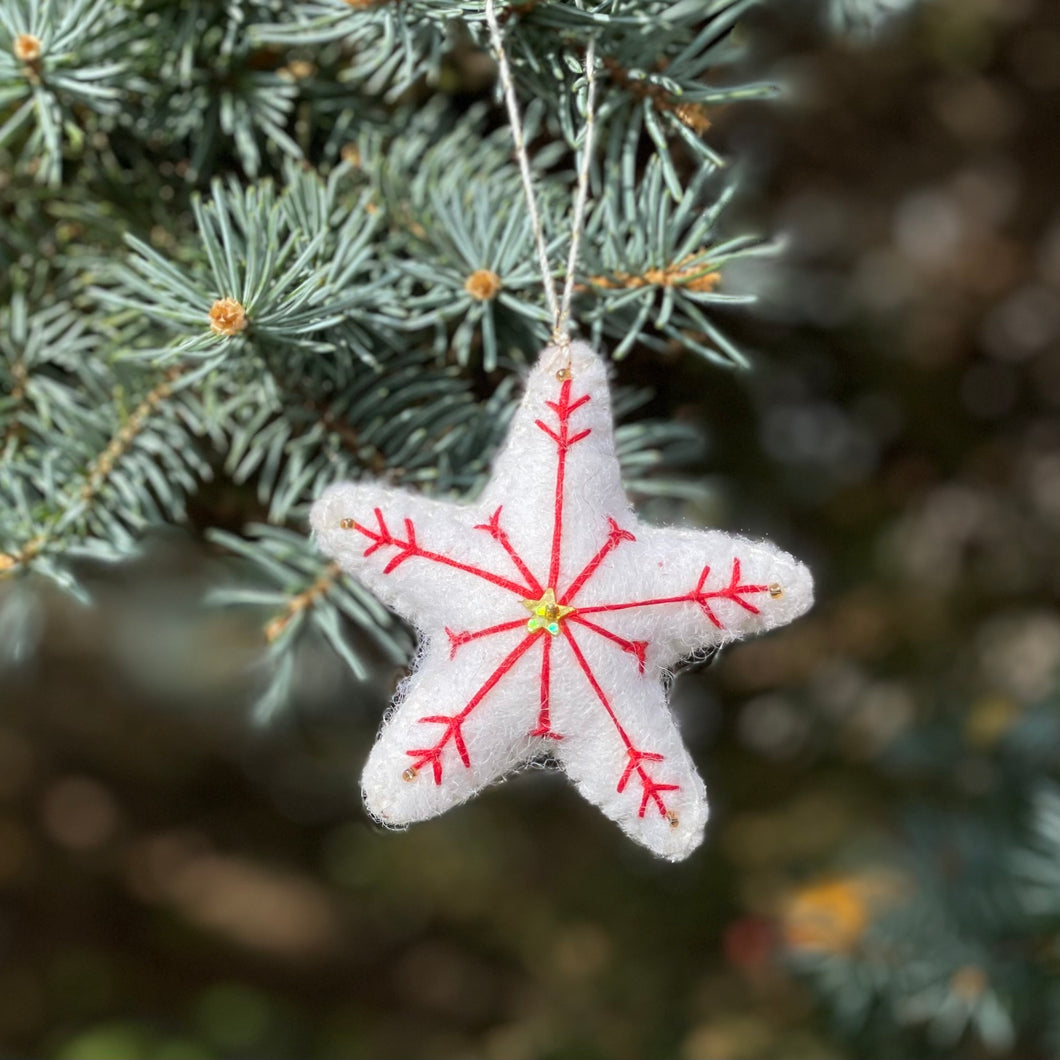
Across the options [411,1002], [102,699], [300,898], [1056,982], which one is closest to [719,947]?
[1056,982]

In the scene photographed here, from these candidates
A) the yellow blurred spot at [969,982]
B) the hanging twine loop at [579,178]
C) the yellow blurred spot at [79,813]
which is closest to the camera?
the hanging twine loop at [579,178]

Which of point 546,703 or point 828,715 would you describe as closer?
point 546,703

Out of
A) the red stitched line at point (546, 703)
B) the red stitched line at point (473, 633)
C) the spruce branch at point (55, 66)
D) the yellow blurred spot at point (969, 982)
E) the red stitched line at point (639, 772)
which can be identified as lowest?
the yellow blurred spot at point (969, 982)

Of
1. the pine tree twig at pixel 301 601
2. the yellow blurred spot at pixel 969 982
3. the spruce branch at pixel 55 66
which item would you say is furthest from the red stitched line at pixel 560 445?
the yellow blurred spot at pixel 969 982

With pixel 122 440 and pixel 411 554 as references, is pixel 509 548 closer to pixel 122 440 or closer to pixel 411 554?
pixel 411 554

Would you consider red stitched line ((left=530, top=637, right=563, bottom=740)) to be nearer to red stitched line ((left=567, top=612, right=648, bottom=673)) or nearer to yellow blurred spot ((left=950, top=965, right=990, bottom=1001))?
red stitched line ((left=567, top=612, right=648, bottom=673))

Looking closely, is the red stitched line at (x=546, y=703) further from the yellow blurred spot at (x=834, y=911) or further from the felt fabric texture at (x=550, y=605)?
the yellow blurred spot at (x=834, y=911)

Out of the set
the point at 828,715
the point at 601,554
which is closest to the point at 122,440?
the point at 601,554

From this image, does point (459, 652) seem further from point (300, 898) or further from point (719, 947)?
point (300, 898)
